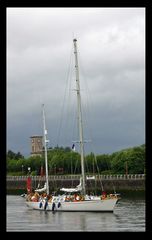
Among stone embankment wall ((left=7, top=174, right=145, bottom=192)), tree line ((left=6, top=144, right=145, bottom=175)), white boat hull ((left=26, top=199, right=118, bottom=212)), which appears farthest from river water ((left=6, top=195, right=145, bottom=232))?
tree line ((left=6, top=144, right=145, bottom=175))

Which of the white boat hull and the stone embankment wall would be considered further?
the stone embankment wall

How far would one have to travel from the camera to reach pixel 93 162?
85.0 m

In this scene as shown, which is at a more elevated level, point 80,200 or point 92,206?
point 80,200

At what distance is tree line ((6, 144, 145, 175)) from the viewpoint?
106875 millimetres

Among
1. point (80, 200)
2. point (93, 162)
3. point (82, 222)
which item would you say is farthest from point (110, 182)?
Result: point (82, 222)

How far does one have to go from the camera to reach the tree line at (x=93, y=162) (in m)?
107

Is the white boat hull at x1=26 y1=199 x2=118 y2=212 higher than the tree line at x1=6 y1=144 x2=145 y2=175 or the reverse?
the reverse

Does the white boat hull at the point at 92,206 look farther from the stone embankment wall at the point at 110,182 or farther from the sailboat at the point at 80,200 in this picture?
the stone embankment wall at the point at 110,182

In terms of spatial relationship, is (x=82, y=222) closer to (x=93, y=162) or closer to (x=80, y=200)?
(x=80, y=200)

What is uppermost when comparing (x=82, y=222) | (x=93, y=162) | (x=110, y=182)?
(x=93, y=162)

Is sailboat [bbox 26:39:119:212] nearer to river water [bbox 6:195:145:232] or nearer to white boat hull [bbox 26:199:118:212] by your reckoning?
white boat hull [bbox 26:199:118:212]

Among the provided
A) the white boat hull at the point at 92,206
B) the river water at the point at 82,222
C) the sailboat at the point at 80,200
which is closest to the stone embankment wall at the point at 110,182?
the sailboat at the point at 80,200
